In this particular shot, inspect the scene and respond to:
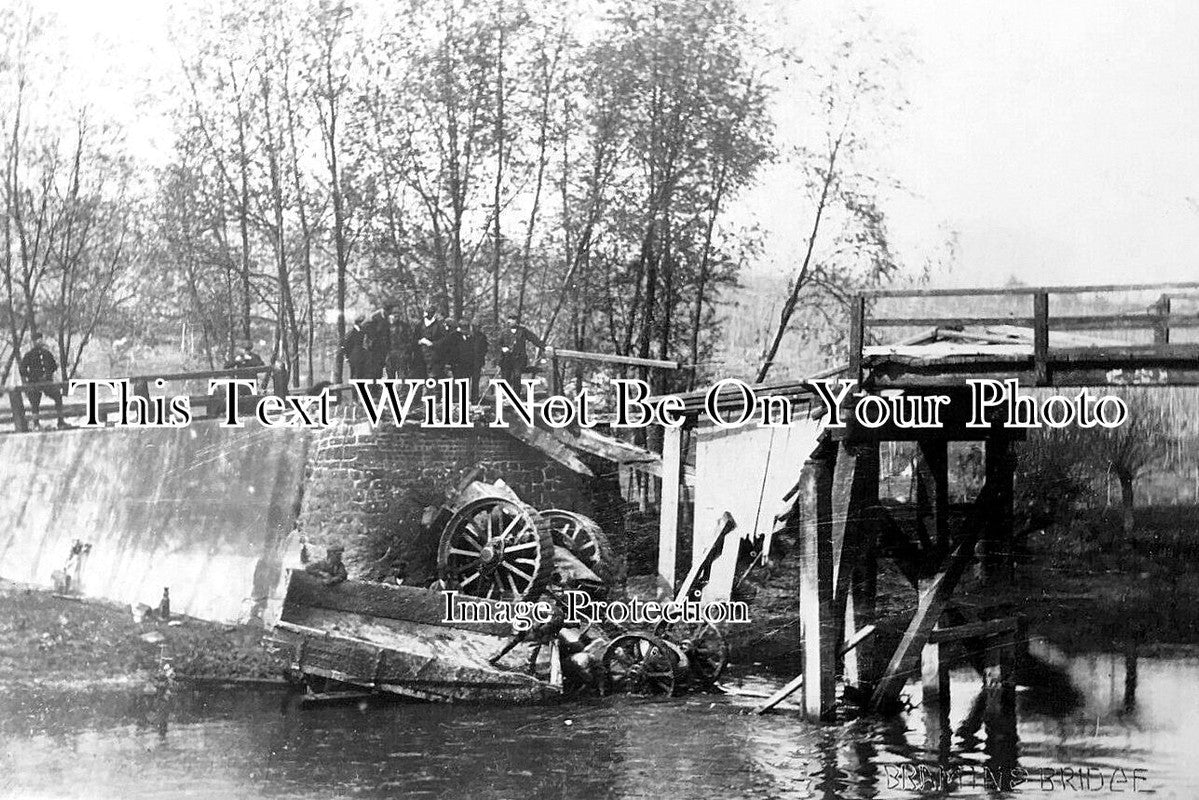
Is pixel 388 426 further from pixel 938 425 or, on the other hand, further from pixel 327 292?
pixel 938 425

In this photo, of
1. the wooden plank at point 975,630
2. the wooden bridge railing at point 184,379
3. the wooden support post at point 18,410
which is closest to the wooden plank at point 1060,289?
the wooden plank at point 975,630

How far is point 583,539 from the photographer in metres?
6.86

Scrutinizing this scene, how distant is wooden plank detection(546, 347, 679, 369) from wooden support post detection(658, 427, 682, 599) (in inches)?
16.9

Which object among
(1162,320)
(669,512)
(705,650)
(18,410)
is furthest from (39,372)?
(1162,320)

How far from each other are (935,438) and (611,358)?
5.58 feet

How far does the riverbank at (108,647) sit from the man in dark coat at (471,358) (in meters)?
1.94

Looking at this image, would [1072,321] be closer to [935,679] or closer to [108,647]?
[935,679]

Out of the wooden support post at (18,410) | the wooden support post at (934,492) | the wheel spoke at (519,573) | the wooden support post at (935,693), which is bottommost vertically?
the wooden support post at (935,693)

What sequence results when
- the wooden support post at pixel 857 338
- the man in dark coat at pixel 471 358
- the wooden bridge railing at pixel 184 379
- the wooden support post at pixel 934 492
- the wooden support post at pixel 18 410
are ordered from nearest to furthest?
the wooden support post at pixel 857 338 → the wooden support post at pixel 934 492 → the man in dark coat at pixel 471 358 → the wooden bridge railing at pixel 184 379 → the wooden support post at pixel 18 410

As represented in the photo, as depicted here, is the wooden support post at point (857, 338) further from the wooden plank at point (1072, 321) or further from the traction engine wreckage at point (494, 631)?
the traction engine wreckage at point (494, 631)

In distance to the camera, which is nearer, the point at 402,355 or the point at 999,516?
the point at 999,516

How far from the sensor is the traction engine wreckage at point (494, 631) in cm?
666

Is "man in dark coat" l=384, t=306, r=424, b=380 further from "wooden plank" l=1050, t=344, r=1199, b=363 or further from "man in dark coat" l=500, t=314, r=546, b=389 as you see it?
"wooden plank" l=1050, t=344, r=1199, b=363

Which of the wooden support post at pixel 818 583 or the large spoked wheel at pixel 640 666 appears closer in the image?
the wooden support post at pixel 818 583
